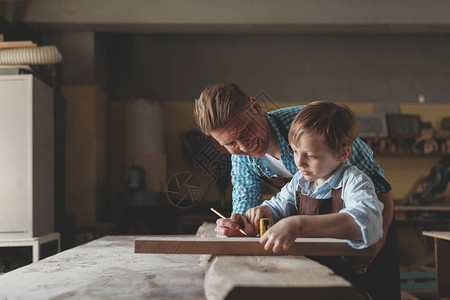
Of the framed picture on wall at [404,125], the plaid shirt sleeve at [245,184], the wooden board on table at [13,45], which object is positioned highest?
the wooden board on table at [13,45]

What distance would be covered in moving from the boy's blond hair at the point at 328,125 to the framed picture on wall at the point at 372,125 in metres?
5.04

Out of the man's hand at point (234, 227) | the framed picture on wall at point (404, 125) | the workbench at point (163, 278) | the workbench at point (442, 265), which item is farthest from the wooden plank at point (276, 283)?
the framed picture on wall at point (404, 125)

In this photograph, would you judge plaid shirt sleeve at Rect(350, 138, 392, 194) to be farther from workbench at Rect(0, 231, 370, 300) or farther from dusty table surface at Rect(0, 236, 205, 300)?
dusty table surface at Rect(0, 236, 205, 300)

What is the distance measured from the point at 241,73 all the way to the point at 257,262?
573 cm

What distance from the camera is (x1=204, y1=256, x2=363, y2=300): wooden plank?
2.99 ft

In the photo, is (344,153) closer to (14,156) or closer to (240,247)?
(240,247)

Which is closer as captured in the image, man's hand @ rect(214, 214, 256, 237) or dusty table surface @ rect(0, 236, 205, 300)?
dusty table surface @ rect(0, 236, 205, 300)

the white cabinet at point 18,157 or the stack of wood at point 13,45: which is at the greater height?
the stack of wood at point 13,45

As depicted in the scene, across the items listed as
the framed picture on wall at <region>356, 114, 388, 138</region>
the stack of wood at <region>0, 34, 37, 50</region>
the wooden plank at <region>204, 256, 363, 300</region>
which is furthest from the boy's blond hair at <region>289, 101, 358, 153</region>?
the framed picture on wall at <region>356, 114, 388, 138</region>

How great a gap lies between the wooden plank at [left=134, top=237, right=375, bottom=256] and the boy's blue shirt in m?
0.04

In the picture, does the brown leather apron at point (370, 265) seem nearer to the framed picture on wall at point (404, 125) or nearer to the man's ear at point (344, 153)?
the man's ear at point (344, 153)

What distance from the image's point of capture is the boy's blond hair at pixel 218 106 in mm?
1706

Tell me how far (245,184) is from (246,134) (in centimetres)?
41

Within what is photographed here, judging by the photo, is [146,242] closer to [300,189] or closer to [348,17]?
[300,189]
